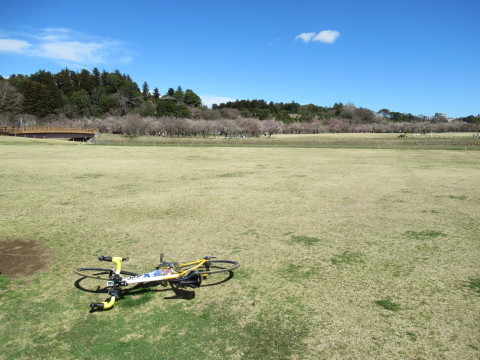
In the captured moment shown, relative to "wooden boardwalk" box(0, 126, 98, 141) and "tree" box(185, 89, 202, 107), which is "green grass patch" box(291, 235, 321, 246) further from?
"tree" box(185, 89, 202, 107)

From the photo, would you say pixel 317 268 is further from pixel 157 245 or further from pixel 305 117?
pixel 305 117

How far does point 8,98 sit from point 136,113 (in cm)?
3536

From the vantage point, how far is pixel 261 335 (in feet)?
15.9

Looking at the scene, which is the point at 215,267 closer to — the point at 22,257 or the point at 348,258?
the point at 348,258

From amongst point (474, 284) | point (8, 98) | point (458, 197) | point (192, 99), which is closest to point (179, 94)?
point (192, 99)

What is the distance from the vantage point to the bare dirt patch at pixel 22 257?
697 cm

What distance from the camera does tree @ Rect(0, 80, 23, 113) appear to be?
82188 millimetres

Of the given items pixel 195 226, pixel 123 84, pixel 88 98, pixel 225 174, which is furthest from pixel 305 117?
pixel 195 226

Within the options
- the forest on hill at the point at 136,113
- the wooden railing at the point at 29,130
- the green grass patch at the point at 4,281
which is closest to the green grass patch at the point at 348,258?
the green grass patch at the point at 4,281

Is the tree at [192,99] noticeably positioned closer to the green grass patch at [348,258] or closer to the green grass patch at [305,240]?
the green grass patch at [305,240]

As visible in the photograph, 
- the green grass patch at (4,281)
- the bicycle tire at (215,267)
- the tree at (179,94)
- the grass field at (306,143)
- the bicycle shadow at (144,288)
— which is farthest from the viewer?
the tree at (179,94)

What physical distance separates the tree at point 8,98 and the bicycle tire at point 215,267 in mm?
96228

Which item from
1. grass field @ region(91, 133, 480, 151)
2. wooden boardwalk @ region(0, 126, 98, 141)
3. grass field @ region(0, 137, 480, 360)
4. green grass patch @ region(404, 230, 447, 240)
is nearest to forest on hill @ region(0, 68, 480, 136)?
wooden boardwalk @ region(0, 126, 98, 141)

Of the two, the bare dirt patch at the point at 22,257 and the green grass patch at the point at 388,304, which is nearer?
the green grass patch at the point at 388,304
